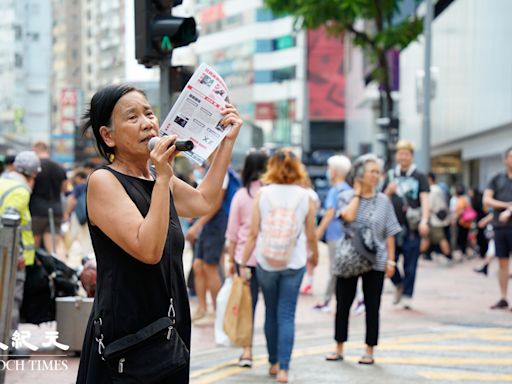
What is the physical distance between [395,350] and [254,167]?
2.01 meters

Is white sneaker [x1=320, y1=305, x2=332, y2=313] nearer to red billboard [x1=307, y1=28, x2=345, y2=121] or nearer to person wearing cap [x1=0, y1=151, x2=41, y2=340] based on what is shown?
person wearing cap [x1=0, y1=151, x2=41, y2=340]

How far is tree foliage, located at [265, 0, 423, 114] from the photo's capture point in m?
24.9

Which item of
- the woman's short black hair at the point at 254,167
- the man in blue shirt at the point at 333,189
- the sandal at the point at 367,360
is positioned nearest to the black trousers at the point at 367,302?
the sandal at the point at 367,360

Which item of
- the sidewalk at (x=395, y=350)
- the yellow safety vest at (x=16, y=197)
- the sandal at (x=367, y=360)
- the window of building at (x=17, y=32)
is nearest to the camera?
the sidewalk at (x=395, y=350)

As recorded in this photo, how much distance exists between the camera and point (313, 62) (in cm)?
8194

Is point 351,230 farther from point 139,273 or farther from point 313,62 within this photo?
point 313,62

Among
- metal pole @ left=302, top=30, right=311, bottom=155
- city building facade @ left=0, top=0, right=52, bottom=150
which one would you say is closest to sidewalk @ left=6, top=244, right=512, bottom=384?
metal pole @ left=302, top=30, right=311, bottom=155

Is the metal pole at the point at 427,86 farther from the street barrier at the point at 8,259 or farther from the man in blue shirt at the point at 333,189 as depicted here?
the street barrier at the point at 8,259

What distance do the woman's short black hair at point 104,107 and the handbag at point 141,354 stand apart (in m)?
0.66

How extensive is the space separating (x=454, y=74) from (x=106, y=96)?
3235 centimetres

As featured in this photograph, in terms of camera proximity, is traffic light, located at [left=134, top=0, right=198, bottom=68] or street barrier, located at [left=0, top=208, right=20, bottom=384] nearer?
street barrier, located at [left=0, top=208, right=20, bottom=384]

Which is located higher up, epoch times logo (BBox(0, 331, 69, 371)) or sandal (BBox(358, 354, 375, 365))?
epoch times logo (BBox(0, 331, 69, 371))

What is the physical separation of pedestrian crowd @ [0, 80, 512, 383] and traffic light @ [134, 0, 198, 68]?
3.15 ft

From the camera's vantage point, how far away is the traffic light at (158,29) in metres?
7.40
